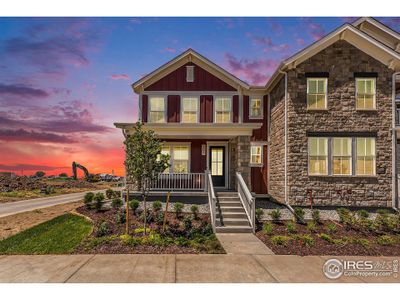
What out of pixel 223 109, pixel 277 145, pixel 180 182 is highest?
pixel 223 109

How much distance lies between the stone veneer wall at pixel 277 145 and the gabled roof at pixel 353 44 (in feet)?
3.87

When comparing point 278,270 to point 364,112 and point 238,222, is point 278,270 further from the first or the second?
point 364,112

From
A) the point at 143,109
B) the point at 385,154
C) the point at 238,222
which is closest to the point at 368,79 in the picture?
the point at 385,154

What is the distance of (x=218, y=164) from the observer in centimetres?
1554

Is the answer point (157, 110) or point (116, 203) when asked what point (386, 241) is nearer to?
point (116, 203)

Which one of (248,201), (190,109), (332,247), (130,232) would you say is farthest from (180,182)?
(332,247)

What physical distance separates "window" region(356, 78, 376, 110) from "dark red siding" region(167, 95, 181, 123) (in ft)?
29.6

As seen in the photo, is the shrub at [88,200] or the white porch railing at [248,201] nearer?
the white porch railing at [248,201]

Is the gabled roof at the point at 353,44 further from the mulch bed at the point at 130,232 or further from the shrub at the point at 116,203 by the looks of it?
the shrub at the point at 116,203

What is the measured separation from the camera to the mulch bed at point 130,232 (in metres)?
7.52

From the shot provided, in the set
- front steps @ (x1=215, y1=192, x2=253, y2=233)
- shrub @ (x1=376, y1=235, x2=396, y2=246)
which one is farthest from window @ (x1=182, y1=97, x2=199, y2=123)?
shrub @ (x1=376, y1=235, x2=396, y2=246)

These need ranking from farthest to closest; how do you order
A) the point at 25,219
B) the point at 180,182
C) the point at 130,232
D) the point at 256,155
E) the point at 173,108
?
the point at 256,155 → the point at 173,108 → the point at 180,182 → the point at 25,219 → the point at 130,232

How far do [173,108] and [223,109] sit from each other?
2.81 m

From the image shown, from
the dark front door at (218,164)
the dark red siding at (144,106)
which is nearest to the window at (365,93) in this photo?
the dark front door at (218,164)
